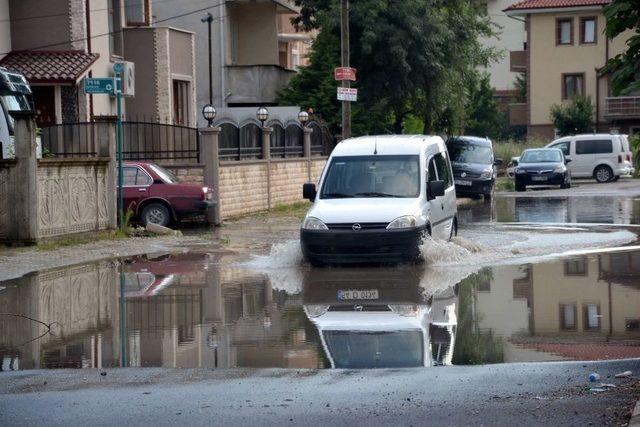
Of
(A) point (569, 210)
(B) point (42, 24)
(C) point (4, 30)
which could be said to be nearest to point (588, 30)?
(A) point (569, 210)

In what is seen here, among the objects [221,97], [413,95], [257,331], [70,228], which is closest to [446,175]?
[70,228]

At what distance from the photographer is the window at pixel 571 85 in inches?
2726

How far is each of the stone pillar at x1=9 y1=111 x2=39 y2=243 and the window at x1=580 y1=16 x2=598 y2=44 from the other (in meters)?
51.3

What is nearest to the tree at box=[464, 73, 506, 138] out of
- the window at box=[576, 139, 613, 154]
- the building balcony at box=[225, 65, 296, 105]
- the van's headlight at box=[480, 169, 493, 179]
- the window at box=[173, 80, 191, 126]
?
the window at box=[576, 139, 613, 154]

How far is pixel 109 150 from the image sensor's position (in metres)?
23.7

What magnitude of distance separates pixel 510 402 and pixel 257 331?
4.45m

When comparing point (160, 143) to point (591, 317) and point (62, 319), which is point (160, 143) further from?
point (591, 317)

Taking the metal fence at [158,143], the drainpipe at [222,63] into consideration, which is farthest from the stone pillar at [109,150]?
the drainpipe at [222,63]

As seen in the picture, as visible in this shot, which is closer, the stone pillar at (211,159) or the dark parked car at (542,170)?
the stone pillar at (211,159)

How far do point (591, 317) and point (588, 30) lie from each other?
57.6 meters

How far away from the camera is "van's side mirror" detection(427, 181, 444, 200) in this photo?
61.8 ft

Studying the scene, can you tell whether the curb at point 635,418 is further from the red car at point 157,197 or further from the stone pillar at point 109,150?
the red car at point 157,197

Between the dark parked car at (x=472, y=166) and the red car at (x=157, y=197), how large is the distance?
45.4 ft

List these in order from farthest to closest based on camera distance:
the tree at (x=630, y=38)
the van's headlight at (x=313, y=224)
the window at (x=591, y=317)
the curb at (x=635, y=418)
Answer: the van's headlight at (x=313, y=224), the window at (x=591, y=317), the tree at (x=630, y=38), the curb at (x=635, y=418)
